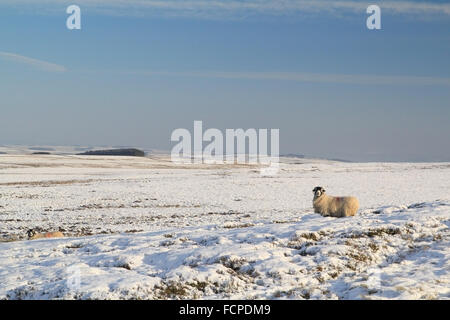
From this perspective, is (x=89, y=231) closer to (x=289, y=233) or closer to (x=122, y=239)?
(x=122, y=239)

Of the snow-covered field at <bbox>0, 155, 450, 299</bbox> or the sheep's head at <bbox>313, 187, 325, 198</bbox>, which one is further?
the sheep's head at <bbox>313, 187, 325, 198</bbox>

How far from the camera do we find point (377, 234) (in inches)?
522

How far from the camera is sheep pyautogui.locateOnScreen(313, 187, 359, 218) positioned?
61.5 ft

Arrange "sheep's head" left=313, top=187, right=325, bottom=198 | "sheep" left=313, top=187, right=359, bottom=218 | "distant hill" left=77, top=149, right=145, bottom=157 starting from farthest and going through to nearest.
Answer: "distant hill" left=77, top=149, right=145, bottom=157, "sheep's head" left=313, top=187, right=325, bottom=198, "sheep" left=313, top=187, right=359, bottom=218

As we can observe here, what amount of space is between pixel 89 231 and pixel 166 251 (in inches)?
454

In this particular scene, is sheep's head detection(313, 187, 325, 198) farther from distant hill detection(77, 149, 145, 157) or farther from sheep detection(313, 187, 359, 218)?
distant hill detection(77, 149, 145, 157)

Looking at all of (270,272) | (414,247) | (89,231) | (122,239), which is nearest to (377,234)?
(414,247)

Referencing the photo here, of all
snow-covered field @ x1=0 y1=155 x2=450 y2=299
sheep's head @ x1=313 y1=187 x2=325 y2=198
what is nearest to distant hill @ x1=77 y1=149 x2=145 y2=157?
snow-covered field @ x1=0 y1=155 x2=450 y2=299

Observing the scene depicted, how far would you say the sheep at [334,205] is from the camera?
18.8 metres

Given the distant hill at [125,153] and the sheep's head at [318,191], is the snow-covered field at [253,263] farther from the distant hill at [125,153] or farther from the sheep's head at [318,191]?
the distant hill at [125,153]

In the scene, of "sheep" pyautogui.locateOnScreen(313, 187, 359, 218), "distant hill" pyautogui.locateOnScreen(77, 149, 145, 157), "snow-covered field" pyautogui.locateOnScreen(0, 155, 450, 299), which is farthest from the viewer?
"distant hill" pyautogui.locateOnScreen(77, 149, 145, 157)

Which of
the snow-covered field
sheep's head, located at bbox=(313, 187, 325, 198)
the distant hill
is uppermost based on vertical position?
sheep's head, located at bbox=(313, 187, 325, 198)

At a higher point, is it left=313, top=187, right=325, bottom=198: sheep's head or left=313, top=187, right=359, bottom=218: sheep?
left=313, top=187, right=325, bottom=198: sheep's head

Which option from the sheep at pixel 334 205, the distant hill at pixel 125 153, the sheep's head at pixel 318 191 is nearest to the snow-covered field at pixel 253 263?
the sheep at pixel 334 205
